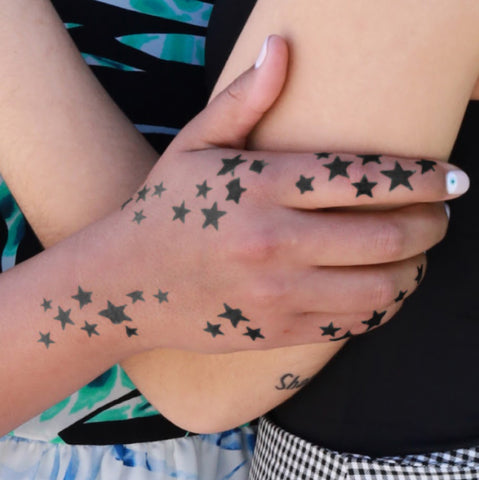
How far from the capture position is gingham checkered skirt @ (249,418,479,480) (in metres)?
0.57

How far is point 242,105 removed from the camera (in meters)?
0.49

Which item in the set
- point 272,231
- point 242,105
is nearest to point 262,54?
point 242,105

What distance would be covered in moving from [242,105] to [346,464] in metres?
0.41

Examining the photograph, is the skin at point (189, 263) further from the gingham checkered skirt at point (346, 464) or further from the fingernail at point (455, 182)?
the gingham checkered skirt at point (346, 464)

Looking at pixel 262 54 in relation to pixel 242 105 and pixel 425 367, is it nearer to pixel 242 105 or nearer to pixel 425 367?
pixel 242 105

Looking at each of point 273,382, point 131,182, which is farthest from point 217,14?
point 273,382

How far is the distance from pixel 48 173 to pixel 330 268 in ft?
1.11

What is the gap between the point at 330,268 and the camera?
49cm

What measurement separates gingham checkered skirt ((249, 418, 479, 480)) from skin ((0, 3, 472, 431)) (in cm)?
12

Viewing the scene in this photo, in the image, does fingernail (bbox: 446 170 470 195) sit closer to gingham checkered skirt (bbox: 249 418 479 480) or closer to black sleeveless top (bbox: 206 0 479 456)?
black sleeveless top (bbox: 206 0 479 456)

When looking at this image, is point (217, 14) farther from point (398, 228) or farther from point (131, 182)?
point (398, 228)

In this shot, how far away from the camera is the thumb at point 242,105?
0.46 metres

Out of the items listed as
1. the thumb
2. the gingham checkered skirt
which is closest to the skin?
the thumb

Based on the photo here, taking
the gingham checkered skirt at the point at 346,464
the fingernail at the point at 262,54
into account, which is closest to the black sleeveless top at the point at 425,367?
the gingham checkered skirt at the point at 346,464
